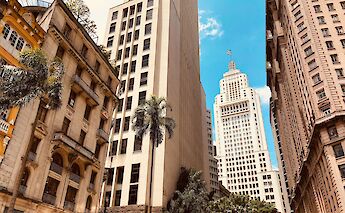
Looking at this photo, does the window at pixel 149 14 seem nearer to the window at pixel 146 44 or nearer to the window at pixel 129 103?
the window at pixel 146 44

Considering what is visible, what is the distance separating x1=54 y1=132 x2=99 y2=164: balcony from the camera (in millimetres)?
28453

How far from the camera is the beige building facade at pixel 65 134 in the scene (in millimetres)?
24891

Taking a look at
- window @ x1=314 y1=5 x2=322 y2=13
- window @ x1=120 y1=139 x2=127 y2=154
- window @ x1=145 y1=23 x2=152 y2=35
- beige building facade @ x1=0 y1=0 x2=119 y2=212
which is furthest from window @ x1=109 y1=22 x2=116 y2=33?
window @ x1=314 y1=5 x2=322 y2=13

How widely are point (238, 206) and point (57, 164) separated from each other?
29644 millimetres

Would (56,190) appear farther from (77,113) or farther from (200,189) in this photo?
(200,189)

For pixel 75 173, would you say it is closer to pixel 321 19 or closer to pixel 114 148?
pixel 114 148

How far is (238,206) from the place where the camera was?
1770 inches

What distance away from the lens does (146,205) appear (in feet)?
152

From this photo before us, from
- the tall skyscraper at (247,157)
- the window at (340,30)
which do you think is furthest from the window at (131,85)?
the tall skyscraper at (247,157)

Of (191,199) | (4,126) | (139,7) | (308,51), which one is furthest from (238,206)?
(139,7)

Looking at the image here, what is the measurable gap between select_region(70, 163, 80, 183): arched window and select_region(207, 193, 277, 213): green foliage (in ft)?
76.7

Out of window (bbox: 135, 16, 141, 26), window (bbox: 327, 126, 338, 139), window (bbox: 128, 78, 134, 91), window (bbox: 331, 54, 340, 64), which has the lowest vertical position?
window (bbox: 327, 126, 338, 139)

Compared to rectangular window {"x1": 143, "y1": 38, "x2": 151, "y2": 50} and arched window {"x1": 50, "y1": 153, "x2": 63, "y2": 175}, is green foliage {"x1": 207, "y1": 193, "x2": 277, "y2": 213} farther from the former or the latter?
rectangular window {"x1": 143, "y1": 38, "x2": 151, "y2": 50}

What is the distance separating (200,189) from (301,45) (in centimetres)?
4123
